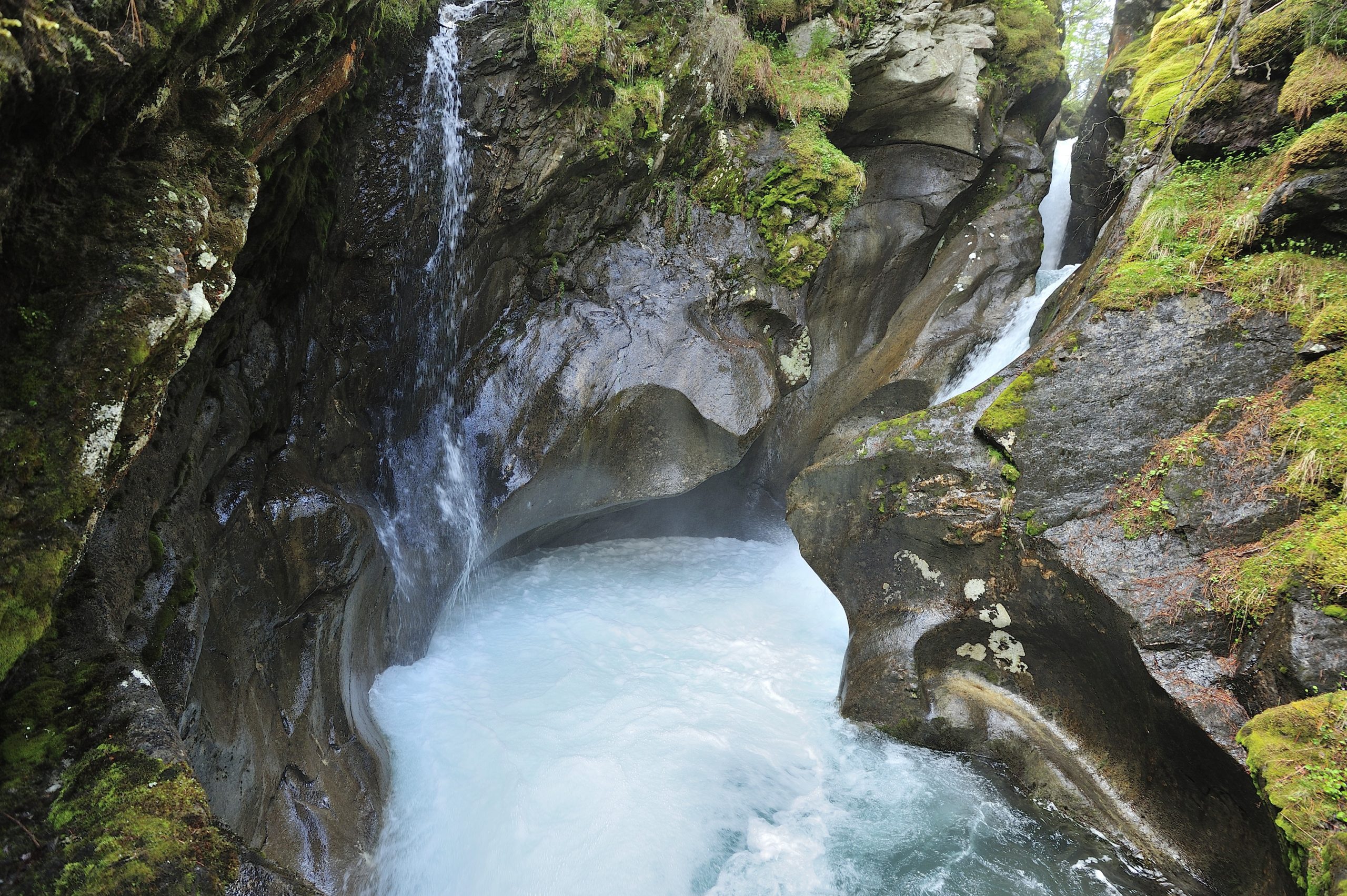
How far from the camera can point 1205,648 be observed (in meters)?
4.54

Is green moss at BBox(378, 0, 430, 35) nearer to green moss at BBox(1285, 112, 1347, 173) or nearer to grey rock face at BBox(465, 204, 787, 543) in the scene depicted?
grey rock face at BBox(465, 204, 787, 543)

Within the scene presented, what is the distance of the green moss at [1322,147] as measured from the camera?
17.4ft

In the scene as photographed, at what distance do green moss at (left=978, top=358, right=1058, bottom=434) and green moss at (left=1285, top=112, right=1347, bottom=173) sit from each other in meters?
2.40

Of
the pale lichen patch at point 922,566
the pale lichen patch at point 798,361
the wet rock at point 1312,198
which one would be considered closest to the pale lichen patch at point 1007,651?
the pale lichen patch at point 922,566

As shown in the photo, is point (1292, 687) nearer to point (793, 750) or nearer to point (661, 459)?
point (793, 750)

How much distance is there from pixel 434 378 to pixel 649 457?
265cm

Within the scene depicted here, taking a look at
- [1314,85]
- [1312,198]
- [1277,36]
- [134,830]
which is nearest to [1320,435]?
→ [1312,198]

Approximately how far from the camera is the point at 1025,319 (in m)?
10.1

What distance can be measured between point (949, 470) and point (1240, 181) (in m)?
3.70

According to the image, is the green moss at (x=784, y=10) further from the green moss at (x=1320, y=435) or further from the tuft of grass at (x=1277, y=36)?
the green moss at (x=1320, y=435)

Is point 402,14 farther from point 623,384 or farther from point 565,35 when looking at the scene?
point 623,384

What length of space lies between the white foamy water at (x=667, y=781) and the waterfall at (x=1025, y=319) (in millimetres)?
4244

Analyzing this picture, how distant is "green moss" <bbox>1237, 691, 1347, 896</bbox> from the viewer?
3.12 m

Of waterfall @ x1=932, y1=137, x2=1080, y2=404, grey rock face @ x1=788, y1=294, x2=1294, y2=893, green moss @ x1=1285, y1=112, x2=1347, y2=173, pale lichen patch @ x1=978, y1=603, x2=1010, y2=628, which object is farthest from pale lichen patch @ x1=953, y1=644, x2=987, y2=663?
green moss @ x1=1285, y1=112, x2=1347, y2=173
